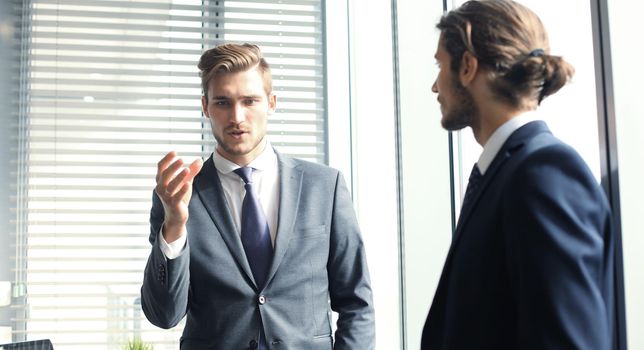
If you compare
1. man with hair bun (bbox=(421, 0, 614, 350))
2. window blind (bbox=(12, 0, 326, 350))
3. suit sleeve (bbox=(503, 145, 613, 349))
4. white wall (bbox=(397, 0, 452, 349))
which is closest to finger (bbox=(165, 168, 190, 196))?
man with hair bun (bbox=(421, 0, 614, 350))

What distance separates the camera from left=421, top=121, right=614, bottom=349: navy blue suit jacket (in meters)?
0.90

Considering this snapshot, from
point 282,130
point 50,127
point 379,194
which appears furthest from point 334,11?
point 50,127

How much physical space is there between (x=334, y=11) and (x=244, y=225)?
7.32 feet

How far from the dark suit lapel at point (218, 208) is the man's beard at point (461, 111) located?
71cm

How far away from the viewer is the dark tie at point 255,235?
67.6 inches

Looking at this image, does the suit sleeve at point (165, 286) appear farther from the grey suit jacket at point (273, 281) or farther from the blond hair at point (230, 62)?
the blond hair at point (230, 62)

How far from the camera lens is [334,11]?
3.76m

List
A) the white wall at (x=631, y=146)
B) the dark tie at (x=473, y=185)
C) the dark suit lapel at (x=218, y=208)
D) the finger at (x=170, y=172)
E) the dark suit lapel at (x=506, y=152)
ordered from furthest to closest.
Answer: the dark suit lapel at (x=218, y=208) < the finger at (x=170, y=172) < the white wall at (x=631, y=146) < the dark tie at (x=473, y=185) < the dark suit lapel at (x=506, y=152)

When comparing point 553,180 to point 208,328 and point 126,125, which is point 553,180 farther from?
point 126,125

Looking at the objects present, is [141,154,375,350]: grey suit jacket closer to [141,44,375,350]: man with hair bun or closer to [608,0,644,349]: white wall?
[141,44,375,350]: man with hair bun

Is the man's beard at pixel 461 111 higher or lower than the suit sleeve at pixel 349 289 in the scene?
higher

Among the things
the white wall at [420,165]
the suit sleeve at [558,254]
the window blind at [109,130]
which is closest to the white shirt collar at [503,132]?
the suit sleeve at [558,254]

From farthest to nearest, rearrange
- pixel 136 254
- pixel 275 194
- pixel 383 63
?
1. pixel 136 254
2. pixel 383 63
3. pixel 275 194

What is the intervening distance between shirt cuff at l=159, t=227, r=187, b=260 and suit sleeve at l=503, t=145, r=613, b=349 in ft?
2.78
